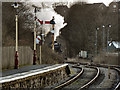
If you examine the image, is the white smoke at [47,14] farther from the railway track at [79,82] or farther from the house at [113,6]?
the house at [113,6]

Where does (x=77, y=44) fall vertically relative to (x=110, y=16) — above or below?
below

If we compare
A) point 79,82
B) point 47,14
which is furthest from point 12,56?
point 47,14

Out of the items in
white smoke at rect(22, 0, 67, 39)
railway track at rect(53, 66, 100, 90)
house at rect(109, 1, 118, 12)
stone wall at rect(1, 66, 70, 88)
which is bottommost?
railway track at rect(53, 66, 100, 90)

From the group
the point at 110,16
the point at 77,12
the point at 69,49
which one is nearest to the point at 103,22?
the point at 110,16

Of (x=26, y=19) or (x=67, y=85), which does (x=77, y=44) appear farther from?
(x=67, y=85)

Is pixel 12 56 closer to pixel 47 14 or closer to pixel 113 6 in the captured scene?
pixel 47 14

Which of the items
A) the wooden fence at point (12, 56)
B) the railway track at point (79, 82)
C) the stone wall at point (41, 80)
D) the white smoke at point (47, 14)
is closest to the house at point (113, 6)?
the white smoke at point (47, 14)

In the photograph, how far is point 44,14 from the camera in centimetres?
1912

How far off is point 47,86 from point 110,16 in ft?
124

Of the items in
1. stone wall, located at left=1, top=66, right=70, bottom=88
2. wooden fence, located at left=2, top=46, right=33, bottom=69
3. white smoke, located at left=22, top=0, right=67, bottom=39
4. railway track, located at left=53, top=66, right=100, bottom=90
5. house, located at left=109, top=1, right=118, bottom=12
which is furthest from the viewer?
house, located at left=109, top=1, right=118, bottom=12

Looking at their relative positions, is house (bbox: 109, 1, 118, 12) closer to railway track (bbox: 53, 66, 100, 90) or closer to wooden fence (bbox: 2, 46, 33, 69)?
railway track (bbox: 53, 66, 100, 90)

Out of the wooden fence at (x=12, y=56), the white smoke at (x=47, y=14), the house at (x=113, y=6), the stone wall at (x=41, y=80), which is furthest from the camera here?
the house at (x=113, y=6)

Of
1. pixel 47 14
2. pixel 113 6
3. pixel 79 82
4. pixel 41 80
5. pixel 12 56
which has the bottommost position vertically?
pixel 79 82

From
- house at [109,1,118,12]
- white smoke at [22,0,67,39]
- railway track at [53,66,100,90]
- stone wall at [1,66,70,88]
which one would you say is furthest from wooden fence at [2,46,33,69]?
house at [109,1,118,12]
